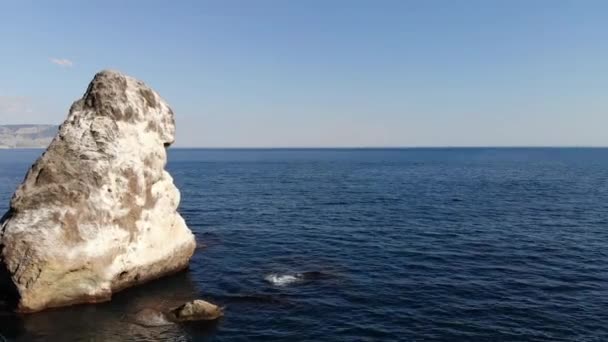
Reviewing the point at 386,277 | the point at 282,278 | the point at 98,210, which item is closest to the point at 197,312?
the point at 282,278

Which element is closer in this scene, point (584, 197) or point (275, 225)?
point (275, 225)

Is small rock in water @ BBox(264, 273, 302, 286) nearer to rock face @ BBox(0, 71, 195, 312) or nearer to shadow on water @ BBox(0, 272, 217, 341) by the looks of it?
shadow on water @ BBox(0, 272, 217, 341)

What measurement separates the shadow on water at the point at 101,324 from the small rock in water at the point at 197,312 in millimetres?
769

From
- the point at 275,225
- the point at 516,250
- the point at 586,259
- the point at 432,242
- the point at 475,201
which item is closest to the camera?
the point at 586,259

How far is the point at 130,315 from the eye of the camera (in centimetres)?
2980

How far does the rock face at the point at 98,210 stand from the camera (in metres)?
30.1

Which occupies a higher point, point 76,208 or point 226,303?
point 76,208

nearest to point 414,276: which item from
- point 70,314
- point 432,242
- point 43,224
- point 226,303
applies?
point 432,242

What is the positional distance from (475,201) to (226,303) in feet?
190

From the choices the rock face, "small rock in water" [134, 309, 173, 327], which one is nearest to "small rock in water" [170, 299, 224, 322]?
"small rock in water" [134, 309, 173, 327]

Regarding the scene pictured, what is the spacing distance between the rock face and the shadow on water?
125 cm

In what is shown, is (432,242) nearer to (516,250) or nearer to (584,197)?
(516,250)

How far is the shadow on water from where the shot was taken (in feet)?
86.6

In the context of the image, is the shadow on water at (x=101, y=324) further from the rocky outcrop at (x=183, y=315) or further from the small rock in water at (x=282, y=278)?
the small rock in water at (x=282, y=278)
